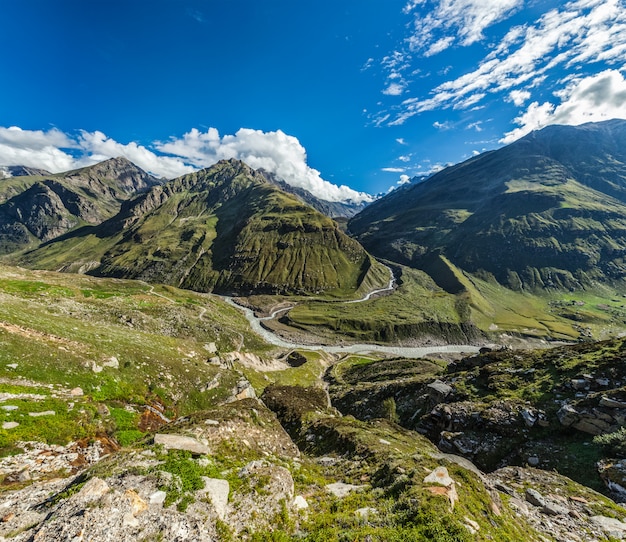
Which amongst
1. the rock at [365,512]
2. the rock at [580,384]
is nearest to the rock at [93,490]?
the rock at [365,512]

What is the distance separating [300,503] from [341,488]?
9.99 ft

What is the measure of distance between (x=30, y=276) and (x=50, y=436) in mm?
89099

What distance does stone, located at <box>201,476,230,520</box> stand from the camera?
35.8 feet

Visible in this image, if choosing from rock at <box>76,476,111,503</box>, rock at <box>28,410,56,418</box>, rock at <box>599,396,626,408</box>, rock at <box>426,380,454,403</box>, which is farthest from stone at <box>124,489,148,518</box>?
rock at <box>426,380,454,403</box>

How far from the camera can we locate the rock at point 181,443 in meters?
14.5

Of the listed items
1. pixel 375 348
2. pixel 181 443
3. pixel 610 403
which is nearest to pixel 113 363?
pixel 181 443

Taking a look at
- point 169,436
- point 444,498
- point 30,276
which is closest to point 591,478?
point 444,498

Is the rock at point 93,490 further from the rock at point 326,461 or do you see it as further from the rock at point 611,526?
the rock at point 611,526

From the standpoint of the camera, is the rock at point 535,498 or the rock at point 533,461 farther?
the rock at point 533,461

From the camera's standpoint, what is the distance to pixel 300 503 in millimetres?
12742

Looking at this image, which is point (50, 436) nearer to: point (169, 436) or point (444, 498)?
point (169, 436)

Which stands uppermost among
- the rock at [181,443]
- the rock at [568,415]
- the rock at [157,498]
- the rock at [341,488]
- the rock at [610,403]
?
the rock at [610,403]

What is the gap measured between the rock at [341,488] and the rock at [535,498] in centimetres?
1055

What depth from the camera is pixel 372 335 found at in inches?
7274
